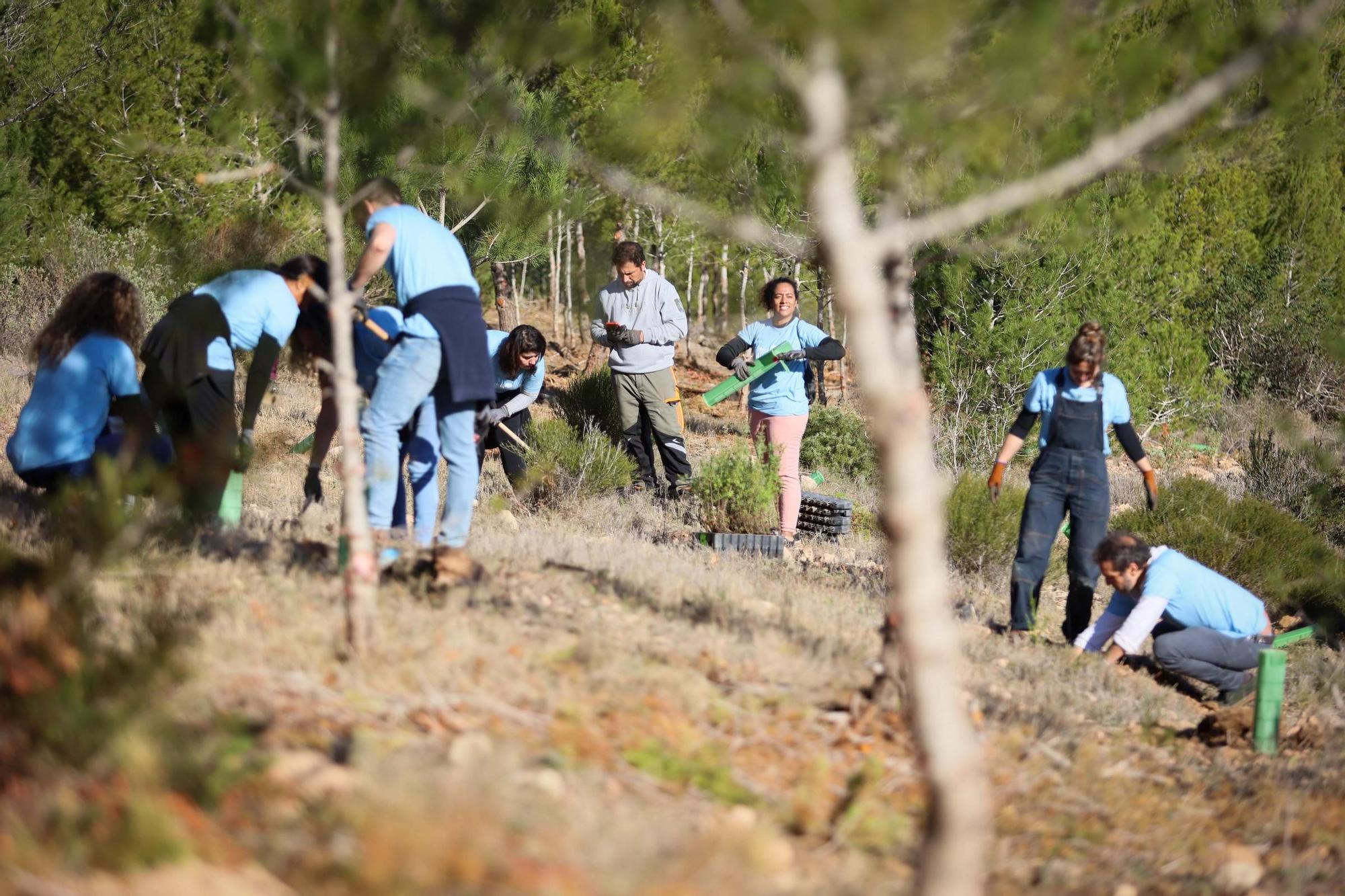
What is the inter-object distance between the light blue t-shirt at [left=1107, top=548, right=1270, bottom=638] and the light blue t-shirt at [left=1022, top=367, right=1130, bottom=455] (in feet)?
1.99

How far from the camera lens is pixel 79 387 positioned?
4.36 meters

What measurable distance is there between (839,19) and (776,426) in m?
4.71

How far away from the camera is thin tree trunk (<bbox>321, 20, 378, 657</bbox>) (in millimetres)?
3371

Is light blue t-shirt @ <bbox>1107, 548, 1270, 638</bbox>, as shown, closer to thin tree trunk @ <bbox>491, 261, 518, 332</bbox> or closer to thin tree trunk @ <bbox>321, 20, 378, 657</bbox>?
thin tree trunk @ <bbox>321, 20, 378, 657</bbox>

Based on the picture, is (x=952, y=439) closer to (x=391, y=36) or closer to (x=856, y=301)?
(x=391, y=36)

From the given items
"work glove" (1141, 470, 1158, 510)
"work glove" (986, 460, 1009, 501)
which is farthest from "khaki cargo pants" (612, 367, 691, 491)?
"work glove" (1141, 470, 1158, 510)

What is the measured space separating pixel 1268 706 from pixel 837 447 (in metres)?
7.20

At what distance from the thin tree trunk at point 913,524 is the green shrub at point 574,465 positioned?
557 centimetres

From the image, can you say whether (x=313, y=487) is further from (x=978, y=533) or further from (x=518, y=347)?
(x=978, y=533)

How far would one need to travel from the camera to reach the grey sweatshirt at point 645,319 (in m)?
7.65

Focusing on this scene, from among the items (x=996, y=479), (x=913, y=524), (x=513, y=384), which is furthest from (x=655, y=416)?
(x=913, y=524)

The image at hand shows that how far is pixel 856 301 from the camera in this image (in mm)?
2332

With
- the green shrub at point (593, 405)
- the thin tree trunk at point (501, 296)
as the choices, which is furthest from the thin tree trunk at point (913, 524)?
the thin tree trunk at point (501, 296)

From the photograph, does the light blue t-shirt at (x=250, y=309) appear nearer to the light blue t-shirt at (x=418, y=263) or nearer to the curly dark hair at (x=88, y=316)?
the curly dark hair at (x=88, y=316)
